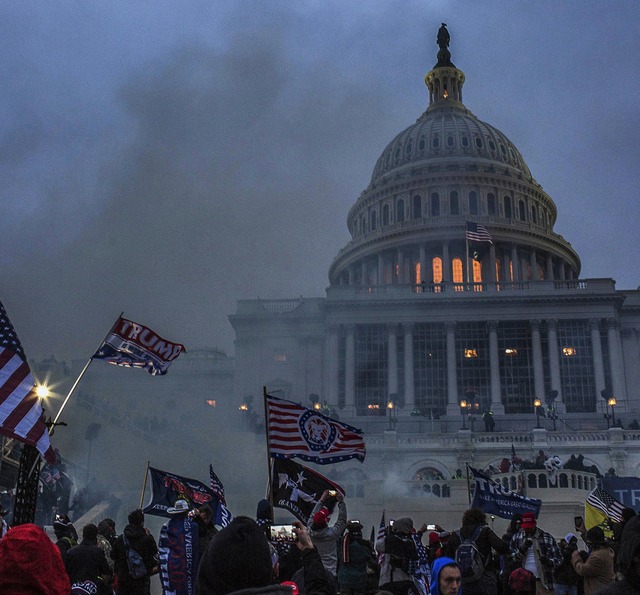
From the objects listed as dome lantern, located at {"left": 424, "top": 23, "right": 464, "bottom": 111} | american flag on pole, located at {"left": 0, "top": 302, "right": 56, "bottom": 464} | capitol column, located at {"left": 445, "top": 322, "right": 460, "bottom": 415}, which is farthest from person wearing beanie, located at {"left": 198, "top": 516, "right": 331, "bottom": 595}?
dome lantern, located at {"left": 424, "top": 23, "right": 464, "bottom": 111}

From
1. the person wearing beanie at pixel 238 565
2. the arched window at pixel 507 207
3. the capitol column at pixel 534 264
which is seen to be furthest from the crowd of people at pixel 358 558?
the arched window at pixel 507 207

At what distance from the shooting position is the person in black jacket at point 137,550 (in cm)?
1134

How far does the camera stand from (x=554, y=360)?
6894cm

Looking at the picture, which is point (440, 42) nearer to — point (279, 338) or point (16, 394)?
point (279, 338)

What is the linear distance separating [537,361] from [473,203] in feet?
104

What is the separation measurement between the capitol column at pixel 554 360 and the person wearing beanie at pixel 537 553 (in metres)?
55.4

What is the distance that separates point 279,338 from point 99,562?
66.0 metres

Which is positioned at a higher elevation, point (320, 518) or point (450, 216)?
point (450, 216)

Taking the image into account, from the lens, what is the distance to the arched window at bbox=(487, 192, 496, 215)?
97062 millimetres

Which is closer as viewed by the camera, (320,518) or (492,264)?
(320,518)

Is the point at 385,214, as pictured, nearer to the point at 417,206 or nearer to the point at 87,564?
the point at 417,206

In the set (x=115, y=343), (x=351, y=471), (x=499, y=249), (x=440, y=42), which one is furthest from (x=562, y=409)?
(x=440, y=42)

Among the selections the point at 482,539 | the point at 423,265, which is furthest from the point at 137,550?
the point at 423,265

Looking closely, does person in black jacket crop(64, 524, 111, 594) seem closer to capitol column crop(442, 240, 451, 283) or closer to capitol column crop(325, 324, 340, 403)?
capitol column crop(325, 324, 340, 403)
